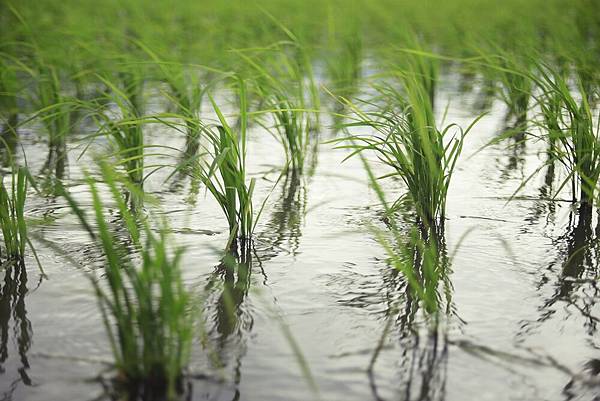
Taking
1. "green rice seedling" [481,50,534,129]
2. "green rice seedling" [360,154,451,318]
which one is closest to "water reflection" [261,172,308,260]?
"green rice seedling" [360,154,451,318]

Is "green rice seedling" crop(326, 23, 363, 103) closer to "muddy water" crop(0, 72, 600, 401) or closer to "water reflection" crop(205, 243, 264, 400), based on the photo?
"muddy water" crop(0, 72, 600, 401)

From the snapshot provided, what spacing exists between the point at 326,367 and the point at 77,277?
86cm

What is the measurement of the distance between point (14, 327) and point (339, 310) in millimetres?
799

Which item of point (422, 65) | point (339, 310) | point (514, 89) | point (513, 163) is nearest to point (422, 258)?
point (339, 310)

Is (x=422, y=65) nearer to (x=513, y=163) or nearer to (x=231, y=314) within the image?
(x=513, y=163)

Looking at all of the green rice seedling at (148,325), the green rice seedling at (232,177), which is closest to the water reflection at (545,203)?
the green rice seedling at (232,177)

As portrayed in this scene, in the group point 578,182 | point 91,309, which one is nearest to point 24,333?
point 91,309

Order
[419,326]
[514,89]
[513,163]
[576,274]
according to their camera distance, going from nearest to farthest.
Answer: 1. [419,326]
2. [576,274]
3. [513,163]
4. [514,89]

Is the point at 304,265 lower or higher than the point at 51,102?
lower

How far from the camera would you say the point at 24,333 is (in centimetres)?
194

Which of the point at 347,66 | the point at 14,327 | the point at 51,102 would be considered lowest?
the point at 14,327

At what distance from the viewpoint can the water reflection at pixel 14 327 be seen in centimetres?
175

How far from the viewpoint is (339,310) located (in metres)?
2.06

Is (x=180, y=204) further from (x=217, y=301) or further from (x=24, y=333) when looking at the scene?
(x=24, y=333)
